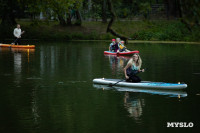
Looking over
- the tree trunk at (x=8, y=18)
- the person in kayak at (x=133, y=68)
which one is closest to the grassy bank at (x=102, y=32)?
the tree trunk at (x=8, y=18)

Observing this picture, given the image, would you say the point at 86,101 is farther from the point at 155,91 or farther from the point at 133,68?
the point at 133,68

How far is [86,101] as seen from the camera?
1719cm

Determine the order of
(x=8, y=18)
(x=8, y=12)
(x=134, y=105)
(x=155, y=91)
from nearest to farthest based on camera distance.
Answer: (x=134, y=105), (x=155, y=91), (x=8, y=12), (x=8, y=18)

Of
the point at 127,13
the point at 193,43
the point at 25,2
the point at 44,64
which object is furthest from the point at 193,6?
the point at 193,43

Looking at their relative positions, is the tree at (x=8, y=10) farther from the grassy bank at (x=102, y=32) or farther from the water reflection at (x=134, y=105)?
the water reflection at (x=134, y=105)

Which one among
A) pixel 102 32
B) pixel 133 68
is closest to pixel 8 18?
pixel 102 32

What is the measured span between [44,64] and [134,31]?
28.0 metres

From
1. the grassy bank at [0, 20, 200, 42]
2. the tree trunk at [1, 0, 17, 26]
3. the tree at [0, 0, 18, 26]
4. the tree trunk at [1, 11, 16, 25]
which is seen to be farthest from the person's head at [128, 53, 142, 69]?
the tree trunk at [1, 11, 16, 25]

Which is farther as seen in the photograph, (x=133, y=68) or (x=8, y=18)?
(x=8, y=18)

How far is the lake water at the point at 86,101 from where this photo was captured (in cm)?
1360

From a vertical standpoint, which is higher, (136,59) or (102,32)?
(136,59)

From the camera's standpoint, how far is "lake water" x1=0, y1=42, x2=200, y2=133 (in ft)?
44.6

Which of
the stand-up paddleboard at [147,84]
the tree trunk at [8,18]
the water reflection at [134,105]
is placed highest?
the tree trunk at [8,18]

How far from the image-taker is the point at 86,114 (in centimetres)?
1504
